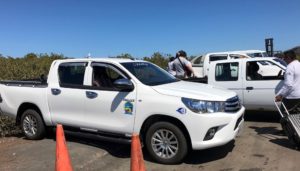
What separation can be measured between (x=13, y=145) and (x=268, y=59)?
660 centimetres

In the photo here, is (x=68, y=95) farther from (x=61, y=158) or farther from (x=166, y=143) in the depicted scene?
(x=61, y=158)

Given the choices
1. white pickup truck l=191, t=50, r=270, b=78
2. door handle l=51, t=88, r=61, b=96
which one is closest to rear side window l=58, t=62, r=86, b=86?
door handle l=51, t=88, r=61, b=96

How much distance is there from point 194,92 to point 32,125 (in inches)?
160

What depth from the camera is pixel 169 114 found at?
6.72 m

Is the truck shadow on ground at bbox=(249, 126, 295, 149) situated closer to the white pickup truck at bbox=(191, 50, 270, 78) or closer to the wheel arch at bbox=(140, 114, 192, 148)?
the wheel arch at bbox=(140, 114, 192, 148)

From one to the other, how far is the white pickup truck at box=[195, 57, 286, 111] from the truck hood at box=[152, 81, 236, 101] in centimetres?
310

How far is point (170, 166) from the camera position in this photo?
6789 mm

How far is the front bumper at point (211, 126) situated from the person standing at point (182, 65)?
5196 mm

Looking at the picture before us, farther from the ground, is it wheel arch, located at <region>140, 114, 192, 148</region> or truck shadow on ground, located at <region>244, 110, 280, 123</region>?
wheel arch, located at <region>140, 114, 192, 148</region>

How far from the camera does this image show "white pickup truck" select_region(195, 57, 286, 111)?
10.0m

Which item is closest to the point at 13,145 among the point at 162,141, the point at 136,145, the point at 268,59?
the point at 162,141

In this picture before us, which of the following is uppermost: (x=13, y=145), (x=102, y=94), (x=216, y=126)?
(x=102, y=94)

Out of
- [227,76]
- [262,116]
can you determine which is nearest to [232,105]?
[227,76]

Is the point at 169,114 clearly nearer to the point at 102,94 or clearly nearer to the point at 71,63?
the point at 102,94
